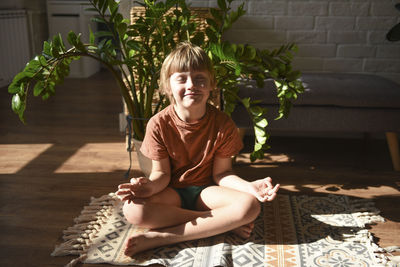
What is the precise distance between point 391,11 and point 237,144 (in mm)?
1297

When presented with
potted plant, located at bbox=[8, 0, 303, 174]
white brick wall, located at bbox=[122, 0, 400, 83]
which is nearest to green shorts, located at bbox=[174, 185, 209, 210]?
potted plant, located at bbox=[8, 0, 303, 174]

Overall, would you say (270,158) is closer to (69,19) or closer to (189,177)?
(189,177)

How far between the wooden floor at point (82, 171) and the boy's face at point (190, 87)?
0.54 metres

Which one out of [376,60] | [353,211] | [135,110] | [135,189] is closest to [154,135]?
[135,189]

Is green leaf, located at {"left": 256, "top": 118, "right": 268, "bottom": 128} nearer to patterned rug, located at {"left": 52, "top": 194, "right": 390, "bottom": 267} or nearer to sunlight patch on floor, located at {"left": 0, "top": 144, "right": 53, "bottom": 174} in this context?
patterned rug, located at {"left": 52, "top": 194, "right": 390, "bottom": 267}

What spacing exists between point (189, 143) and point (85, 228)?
0.41m

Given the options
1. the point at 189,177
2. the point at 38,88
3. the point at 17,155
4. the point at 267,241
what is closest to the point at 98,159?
the point at 17,155

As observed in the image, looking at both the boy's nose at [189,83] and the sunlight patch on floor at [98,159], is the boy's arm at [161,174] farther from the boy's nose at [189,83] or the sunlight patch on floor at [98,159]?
the sunlight patch on floor at [98,159]

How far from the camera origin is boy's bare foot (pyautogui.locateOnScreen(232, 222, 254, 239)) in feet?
3.78

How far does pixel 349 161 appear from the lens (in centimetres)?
182

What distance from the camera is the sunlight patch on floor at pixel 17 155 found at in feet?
5.54

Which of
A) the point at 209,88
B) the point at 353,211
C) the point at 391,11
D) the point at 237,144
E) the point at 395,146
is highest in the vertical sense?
the point at 391,11

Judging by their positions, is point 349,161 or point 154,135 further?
point 349,161

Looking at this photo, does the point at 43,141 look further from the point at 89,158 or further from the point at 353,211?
the point at 353,211
